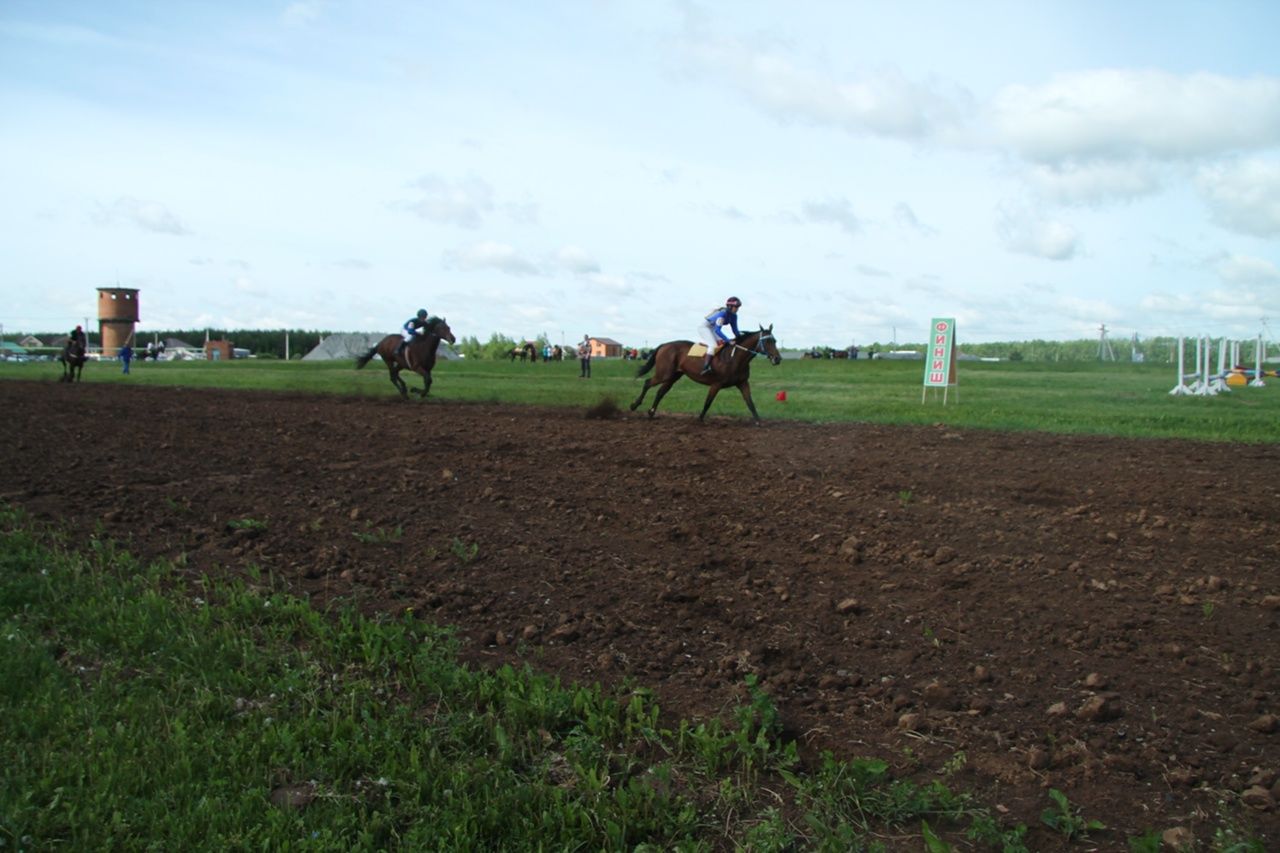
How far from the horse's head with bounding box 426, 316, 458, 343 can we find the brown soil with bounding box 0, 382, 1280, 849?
1141cm

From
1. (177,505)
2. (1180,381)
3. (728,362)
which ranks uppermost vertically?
(1180,381)

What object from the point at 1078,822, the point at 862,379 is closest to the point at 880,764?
the point at 1078,822

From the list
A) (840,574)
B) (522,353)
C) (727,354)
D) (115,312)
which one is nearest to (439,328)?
(727,354)

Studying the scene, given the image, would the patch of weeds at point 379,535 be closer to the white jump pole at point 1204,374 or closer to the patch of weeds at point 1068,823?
the patch of weeds at point 1068,823

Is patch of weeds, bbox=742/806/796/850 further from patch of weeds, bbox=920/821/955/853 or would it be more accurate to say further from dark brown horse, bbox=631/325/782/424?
dark brown horse, bbox=631/325/782/424

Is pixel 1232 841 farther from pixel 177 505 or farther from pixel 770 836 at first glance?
pixel 177 505

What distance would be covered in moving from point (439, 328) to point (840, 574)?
61.7 feet

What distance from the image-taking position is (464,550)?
7523 mm

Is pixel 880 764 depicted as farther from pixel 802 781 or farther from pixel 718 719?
pixel 718 719

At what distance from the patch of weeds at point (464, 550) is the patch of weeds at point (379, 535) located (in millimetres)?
471

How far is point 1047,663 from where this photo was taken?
576 cm

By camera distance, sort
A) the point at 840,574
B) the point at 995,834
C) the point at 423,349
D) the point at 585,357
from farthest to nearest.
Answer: the point at 585,357 < the point at 423,349 < the point at 840,574 < the point at 995,834

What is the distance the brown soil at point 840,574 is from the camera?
497cm

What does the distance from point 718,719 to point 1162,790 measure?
1993 mm
